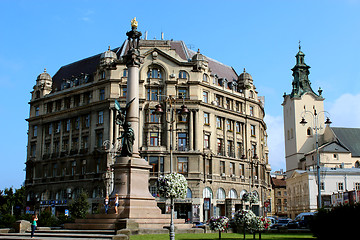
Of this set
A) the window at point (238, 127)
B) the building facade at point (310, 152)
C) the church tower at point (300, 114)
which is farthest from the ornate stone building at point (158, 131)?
the church tower at point (300, 114)

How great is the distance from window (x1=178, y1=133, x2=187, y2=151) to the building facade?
23767mm

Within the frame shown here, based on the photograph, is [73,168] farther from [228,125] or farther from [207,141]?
[228,125]

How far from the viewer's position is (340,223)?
55.0 feet

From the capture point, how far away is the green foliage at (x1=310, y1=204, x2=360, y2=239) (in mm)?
16078

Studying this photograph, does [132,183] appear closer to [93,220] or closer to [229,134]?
[93,220]

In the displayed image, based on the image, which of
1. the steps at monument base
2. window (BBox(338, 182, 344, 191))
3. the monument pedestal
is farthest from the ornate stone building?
the steps at monument base

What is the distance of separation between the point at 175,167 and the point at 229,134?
11827 mm

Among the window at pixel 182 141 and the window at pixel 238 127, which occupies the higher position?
the window at pixel 238 127

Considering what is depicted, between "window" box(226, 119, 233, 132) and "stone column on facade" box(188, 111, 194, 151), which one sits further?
"window" box(226, 119, 233, 132)

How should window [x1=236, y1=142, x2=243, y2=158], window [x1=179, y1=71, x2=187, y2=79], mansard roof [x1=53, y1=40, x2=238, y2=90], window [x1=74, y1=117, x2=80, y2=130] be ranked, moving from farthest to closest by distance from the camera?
window [x1=236, y1=142, x2=243, y2=158] → mansard roof [x1=53, y1=40, x2=238, y2=90] → window [x1=74, y1=117, x2=80, y2=130] → window [x1=179, y1=71, x2=187, y2=79]

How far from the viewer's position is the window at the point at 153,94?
5991 cm

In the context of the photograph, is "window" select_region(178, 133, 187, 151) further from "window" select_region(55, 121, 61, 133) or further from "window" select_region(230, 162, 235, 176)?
"window" select_region(55, 121, 61, 133)

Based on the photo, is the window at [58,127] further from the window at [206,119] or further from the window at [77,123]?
the window at [206,119]

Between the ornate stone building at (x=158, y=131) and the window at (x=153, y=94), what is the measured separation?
140 millimetres
